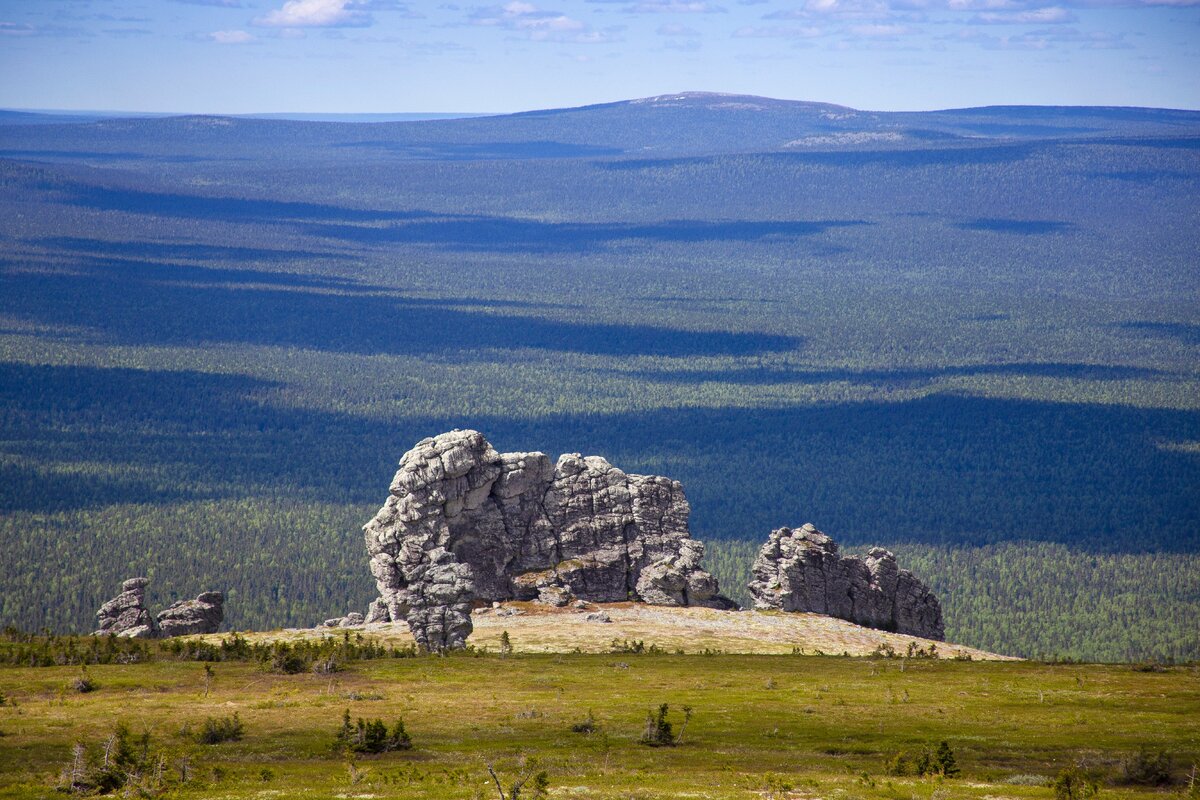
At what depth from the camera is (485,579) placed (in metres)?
84.4

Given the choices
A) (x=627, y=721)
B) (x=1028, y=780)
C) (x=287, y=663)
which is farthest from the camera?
(x=287, y=663)

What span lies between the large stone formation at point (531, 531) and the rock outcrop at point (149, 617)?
8.76 m

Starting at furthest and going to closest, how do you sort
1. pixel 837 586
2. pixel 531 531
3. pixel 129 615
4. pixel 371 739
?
1. pixel 837 586
2. pixel 531 531
3. pixel 129 615
4. pixel 371 739

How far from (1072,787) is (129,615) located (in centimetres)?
5405

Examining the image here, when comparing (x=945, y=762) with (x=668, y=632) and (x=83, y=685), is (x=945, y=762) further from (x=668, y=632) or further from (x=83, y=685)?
(x=83, y=685)

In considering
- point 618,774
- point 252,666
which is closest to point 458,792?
point 618,774

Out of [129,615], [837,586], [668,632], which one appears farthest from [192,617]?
[837,586]

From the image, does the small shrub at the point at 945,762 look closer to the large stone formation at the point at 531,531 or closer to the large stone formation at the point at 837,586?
the large stone formation at the point at 531,531

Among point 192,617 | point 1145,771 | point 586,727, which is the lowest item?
Answer: point 192,617

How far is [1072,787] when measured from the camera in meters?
42.7

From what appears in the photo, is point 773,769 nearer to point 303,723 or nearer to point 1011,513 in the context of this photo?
point 303,723

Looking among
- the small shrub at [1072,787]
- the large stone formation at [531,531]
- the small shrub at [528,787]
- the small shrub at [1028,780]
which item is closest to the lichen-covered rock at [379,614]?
the large stone formation at [531,531]

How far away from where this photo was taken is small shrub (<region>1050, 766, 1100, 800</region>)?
42.2m

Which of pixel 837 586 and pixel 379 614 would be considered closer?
pixel 379 614
